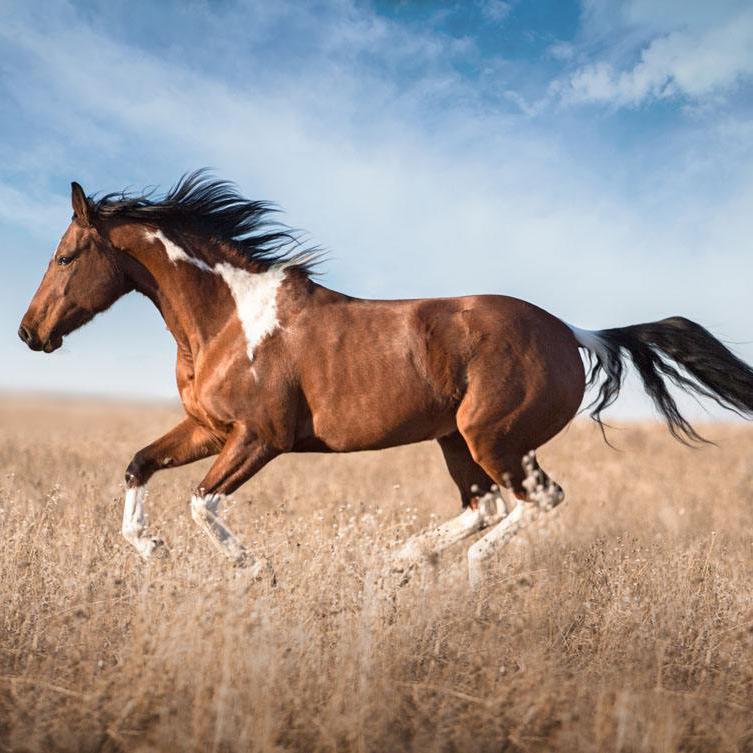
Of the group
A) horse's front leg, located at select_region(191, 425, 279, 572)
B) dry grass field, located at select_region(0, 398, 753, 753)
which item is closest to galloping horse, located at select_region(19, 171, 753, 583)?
horse's front leg, located at select_region(191, 425, 279, 572)

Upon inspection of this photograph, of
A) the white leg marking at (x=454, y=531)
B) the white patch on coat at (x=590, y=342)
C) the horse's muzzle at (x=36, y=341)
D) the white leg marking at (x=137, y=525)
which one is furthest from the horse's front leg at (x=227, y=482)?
the white patch on coat at (x=590, y=342)

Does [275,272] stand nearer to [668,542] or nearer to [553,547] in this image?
[553,547]

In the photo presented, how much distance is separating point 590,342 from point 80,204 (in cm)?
384

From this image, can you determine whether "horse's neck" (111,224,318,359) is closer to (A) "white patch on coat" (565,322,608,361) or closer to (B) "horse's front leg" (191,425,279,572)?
(B) "horse's front leg" (191,425,279,572)

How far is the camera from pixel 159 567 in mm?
4375

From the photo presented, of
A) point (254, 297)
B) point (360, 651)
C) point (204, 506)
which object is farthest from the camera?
point (254, 297)

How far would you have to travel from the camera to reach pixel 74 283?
18.1 feet

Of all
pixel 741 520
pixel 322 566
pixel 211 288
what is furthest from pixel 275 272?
pixel 741 520

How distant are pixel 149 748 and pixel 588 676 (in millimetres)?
2010

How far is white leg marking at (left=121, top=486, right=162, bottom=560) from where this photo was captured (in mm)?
5055

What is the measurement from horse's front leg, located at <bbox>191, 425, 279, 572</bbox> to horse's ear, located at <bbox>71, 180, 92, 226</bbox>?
189cm

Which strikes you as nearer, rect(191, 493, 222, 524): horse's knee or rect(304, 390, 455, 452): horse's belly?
rect(191, 493, 222, 524): horse's knee

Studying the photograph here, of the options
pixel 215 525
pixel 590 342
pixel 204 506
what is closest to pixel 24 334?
pixel 204 506

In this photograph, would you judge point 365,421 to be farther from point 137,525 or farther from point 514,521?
point 137,525
